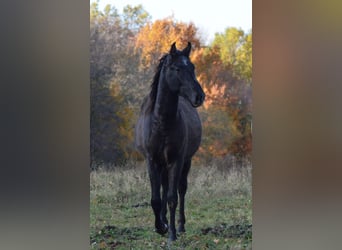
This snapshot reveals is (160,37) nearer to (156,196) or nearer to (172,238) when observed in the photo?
(156,196)

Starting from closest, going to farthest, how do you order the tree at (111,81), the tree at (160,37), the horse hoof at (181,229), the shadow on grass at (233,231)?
the tree at (111,81), the tree at (160,37), the horse hoof at (181,229), the shadow on grass at (233,231)

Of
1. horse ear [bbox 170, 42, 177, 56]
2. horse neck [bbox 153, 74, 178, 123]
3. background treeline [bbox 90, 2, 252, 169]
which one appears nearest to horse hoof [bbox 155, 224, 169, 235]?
background treeline [bbox 90, 2, 252, 169]

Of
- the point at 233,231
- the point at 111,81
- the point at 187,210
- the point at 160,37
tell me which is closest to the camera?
the point at 111,81

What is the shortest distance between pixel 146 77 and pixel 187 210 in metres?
1.46

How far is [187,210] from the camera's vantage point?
17.8 ft

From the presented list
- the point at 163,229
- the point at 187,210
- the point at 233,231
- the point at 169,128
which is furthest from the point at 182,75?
the point at 233,231

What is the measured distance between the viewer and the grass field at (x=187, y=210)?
5.17 metres

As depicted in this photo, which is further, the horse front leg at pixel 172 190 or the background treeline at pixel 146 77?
the horse front leg at pixel 172 190

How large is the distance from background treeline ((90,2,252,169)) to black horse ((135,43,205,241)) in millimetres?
85

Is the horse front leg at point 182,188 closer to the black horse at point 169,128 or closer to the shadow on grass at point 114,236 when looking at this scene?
the black horse at point 169,128

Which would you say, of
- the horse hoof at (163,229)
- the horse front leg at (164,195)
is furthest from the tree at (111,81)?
the horse hoof at (163,229)
